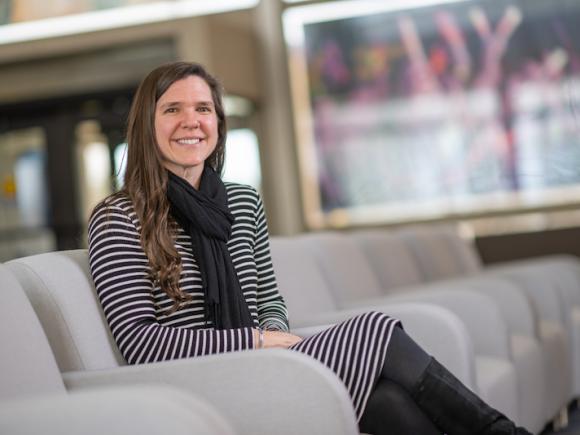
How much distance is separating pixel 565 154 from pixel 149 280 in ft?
23.5

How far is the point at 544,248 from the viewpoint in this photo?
912 centimetres

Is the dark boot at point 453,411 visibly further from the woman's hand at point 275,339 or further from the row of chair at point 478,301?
the row of chair at point 478,301

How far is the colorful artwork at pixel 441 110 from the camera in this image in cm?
916

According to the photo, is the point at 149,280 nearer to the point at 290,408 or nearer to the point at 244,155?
the point at 290,408

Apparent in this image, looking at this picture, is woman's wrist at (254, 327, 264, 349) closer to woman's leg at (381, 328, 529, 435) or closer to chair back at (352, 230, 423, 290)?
woman's leg at (381, 328, 529, 435)

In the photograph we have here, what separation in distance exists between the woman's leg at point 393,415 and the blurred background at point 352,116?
672 centimetres

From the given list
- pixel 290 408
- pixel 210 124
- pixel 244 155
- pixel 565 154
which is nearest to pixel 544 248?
pixel 565 154

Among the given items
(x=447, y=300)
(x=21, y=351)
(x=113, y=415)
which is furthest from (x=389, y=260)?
(x=113, y=415)

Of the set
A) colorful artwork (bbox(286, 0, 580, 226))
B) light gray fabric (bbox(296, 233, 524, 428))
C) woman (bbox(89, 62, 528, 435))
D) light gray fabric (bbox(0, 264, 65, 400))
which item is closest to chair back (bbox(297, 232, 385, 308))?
light gray fabric (bbox(296, 233, 524, 428))

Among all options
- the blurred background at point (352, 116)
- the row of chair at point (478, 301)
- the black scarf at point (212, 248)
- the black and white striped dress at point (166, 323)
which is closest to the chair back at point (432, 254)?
the row of chair at point (478, 301)

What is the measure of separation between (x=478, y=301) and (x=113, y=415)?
2.45m

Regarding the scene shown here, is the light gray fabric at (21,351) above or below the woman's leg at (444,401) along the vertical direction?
above

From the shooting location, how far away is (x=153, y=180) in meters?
2.68

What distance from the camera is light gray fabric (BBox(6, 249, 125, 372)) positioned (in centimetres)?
242
